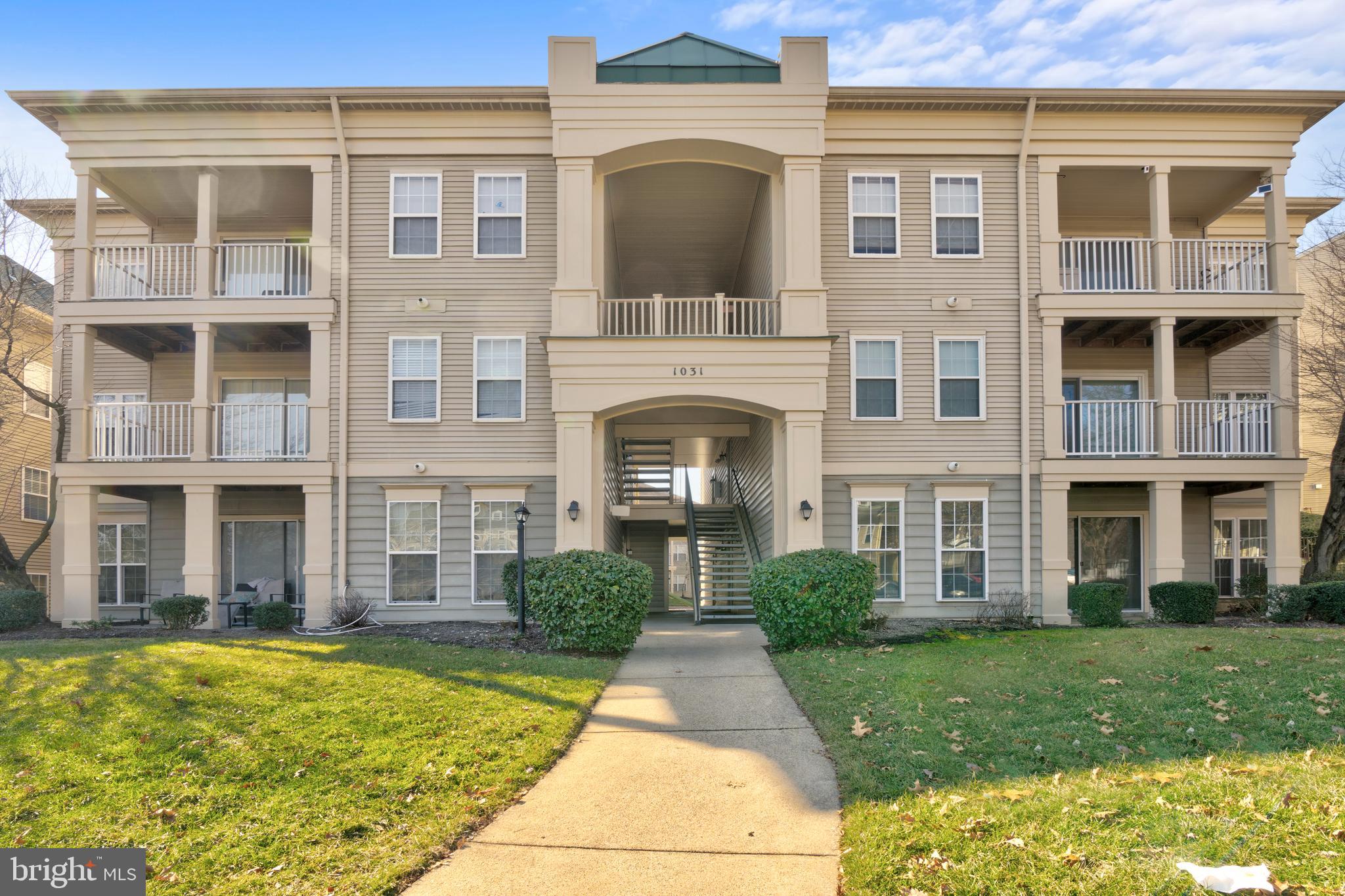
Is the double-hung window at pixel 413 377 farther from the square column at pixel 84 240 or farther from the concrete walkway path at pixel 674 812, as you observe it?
the concrete walkway path at pixel 674 812

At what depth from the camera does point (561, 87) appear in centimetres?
1573

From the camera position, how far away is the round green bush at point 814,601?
1238 cm

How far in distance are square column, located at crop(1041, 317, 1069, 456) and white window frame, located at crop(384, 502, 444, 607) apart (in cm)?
1106

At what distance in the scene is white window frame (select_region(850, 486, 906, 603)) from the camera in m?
16.6

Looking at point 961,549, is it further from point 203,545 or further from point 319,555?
point 203,545

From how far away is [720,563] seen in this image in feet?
A: 62.2

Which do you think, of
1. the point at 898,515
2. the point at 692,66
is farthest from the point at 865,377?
the point at 692,66

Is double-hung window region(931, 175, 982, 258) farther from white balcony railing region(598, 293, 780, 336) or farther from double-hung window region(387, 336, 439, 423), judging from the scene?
double-hung window region(387, 336, 439, 423)

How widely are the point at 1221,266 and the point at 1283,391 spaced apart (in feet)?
9.53

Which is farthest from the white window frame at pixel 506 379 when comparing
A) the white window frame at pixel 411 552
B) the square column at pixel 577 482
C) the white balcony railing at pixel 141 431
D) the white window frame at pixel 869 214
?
the white window frame at pixel 869 214

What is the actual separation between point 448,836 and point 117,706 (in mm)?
4140

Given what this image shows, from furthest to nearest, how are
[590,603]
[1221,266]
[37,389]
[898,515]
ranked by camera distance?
1. [37,389]
2. [1221,266]
3. [898,515]
4. [590,603]

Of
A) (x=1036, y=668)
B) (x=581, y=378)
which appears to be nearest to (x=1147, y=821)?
(x=1036, y=668)

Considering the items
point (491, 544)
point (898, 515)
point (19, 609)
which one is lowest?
point (19, 609)
